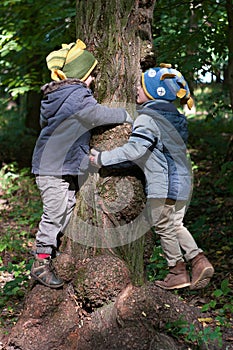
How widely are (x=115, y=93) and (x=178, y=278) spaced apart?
5.16ft

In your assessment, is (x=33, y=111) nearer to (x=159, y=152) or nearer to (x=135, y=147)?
(x=159, y=152)

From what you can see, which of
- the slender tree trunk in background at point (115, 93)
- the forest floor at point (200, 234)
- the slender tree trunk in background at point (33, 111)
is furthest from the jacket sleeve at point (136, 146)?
the slender tree trunk in background at point (33, 111)

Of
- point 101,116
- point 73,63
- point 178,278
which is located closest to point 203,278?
point 178,278

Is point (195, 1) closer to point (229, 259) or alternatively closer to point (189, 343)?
point (229, 259)

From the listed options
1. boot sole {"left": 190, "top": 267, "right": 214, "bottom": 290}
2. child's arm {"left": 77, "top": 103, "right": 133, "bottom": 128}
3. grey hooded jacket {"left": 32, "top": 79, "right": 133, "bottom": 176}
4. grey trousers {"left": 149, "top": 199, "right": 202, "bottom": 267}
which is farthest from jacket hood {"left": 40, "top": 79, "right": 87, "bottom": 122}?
boot sole {"left": 190, "top": 267, "right": 214, "bottom": 290}

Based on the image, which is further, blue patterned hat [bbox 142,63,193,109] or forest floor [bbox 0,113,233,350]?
forest floor [bbox 0,113,233,350]

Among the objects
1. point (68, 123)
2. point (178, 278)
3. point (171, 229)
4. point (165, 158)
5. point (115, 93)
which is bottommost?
point (178, 278)

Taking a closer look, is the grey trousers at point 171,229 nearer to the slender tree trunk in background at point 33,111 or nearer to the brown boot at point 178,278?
the brown boot at point 178,278

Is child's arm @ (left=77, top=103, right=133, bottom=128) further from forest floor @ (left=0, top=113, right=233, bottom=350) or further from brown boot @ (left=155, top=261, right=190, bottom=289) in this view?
forest floor @ (left=0, top=113, right=233, bottom=350)

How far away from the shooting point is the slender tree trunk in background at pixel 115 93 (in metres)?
3.75

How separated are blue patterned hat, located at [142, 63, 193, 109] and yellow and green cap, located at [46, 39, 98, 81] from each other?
0.43 m

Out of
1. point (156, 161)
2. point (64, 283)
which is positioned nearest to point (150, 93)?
point (156, 161)

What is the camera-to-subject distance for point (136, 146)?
361 cm

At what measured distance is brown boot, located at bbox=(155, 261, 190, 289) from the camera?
400cm
